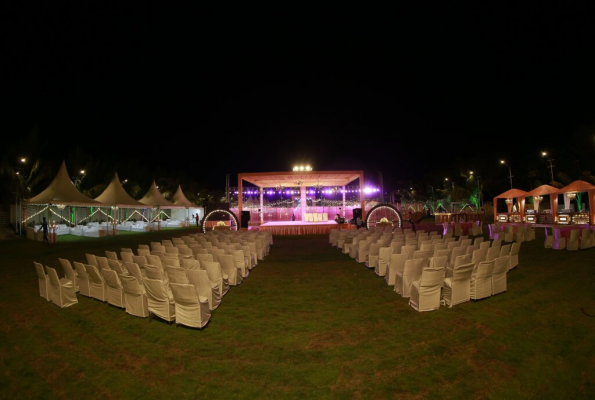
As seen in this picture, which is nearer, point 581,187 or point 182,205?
point 581,187

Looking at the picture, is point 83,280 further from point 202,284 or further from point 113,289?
point 202,284

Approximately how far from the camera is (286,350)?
4141 mm

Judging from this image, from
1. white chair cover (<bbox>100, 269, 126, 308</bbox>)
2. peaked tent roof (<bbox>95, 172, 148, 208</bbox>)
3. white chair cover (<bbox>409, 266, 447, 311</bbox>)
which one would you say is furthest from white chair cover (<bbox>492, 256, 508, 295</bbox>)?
peaked tent roof (<bbox>95, 172, 148, 208</bbox>)

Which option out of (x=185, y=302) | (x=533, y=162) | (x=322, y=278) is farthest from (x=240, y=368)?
(x=533, y=162)

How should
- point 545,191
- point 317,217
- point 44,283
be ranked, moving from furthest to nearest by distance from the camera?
point 317,217 < point 545,191 < point 44,283

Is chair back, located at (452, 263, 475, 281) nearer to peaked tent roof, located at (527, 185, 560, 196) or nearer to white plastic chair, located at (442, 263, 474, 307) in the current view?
white plastic chair, located at (442, 263, 474, 307)

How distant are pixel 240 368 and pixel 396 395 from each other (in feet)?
5.45

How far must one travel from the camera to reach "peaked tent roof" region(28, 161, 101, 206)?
63.9 ft

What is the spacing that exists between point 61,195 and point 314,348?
70.8ft

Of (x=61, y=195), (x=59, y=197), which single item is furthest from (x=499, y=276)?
(x=61, y=195)

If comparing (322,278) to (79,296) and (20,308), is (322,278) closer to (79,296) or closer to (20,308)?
(79,296)

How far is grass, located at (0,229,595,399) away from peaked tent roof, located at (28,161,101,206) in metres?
15.3

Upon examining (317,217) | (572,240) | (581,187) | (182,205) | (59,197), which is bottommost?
(572,240)

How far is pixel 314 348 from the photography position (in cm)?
418
